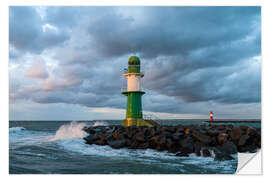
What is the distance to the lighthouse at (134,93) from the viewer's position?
10.1 metres

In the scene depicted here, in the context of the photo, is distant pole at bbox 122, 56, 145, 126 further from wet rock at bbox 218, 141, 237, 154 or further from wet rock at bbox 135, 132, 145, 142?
wet rock at bbox 218, 141, 237, 154

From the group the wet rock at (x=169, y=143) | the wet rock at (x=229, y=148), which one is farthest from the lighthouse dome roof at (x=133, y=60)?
the wet rock at (x=229, y=148)

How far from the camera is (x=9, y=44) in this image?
506 cm

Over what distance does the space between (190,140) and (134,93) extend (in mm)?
4164

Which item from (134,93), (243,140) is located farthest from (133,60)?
(243,140)

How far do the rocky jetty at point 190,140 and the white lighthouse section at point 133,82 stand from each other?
89.7 inches

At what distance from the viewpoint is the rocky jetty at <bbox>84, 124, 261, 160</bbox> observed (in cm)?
594

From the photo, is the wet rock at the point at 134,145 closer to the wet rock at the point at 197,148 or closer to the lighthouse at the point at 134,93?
the wet rock at the point at 197,148

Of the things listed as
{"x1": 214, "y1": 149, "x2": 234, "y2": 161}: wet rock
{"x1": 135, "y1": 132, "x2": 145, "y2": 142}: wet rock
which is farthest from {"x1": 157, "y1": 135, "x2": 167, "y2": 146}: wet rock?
{"x1": 214, "y1": 149, "x2": 234, "y2": 161}: wet rock

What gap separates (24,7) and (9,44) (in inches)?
38.7

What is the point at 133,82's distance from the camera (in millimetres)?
10172

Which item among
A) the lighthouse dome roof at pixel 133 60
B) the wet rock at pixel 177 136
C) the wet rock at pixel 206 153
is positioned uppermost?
the lighthouse dome roof at pixel 133 60
